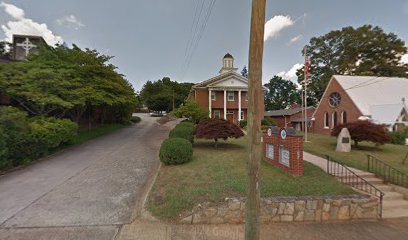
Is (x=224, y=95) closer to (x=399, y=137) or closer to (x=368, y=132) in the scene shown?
(x=368, y=132)

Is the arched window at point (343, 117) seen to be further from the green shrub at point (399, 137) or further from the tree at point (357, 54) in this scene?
the tree at point (357, 54)

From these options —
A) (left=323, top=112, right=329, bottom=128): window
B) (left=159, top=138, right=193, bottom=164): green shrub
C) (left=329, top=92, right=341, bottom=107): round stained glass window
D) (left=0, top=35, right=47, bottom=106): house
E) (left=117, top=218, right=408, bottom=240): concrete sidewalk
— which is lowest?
(left=117, top=218, right=408, bottom=240): concrete sidewalk

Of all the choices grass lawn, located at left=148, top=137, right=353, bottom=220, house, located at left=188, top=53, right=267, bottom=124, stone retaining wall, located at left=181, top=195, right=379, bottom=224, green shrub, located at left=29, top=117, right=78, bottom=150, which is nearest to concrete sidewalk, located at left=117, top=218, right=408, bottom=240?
stone retaining wall, located at left=181, top=195, right=379, bottom=224

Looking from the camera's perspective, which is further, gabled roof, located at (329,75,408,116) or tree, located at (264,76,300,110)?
tree, located at (264,76,300,110)

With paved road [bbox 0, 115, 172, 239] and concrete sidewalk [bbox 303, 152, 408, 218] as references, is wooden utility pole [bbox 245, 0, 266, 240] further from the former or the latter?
concrete sidewalk [bbox 303, 152, 408, 218]

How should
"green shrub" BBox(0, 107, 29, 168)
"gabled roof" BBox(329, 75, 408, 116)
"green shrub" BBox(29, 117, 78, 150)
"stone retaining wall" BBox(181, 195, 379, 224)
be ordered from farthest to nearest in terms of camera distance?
"gabled roof" BBox(329, 75, 408, 116) < "green shrub" BBox(29, 117, 78, 150) < "green shrub" BBox(0, 107, 29, 168) < "stone retaining wall" BBox(181, 195, 379, 224)

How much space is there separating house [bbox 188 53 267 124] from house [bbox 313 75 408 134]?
9.27 meters

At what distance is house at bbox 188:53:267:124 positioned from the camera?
29797 millimetres

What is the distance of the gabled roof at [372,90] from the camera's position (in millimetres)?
24938

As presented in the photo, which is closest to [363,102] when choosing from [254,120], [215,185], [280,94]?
[215,185]

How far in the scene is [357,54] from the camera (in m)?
35.5

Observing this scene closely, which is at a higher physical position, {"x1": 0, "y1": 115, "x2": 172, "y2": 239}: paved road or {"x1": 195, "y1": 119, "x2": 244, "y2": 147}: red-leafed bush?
{"x1": 195, "y1": 119, "x2": 244, "y2": 147}: red-leafed bush

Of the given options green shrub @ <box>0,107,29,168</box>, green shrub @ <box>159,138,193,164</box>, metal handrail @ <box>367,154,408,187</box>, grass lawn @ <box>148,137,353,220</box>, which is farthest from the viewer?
green shrub @ <box>159,138,193,164</box>

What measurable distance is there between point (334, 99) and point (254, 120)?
99.6 ft
